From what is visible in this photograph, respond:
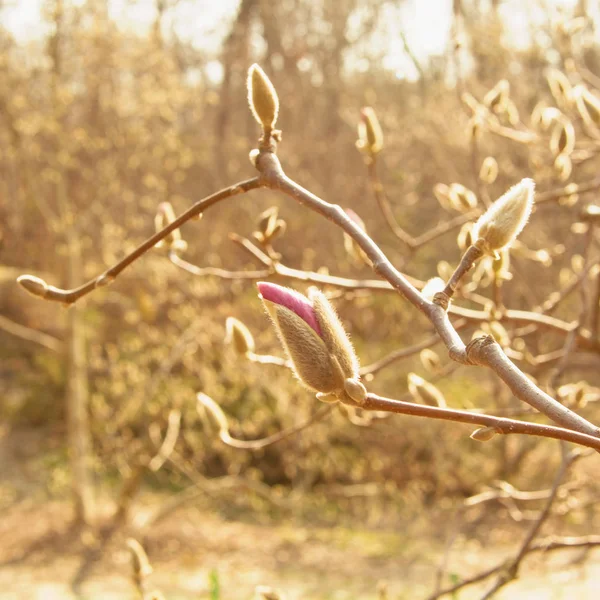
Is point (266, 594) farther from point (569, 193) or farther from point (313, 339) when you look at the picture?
point (569, 193)

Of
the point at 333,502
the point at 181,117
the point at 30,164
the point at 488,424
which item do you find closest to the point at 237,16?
the point at 181,117

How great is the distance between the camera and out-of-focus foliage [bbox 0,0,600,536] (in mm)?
4781

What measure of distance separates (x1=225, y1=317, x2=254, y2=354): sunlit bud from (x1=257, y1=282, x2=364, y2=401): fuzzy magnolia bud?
0.58 meters

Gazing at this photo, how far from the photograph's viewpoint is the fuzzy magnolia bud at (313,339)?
54 cm

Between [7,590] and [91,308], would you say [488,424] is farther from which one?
[91,308]

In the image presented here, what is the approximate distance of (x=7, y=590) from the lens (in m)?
4.14

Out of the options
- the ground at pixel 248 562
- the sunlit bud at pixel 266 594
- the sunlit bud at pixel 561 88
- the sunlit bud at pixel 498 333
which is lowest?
the ground at pixel 248 562

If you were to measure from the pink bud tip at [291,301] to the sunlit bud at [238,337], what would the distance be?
58cm

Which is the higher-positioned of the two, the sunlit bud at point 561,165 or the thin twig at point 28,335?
the thin twig at point 28,335

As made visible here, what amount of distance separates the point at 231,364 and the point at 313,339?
4.28 metres

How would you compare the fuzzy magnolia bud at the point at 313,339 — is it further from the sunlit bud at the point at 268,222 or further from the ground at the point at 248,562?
the ground at the point at 248,562

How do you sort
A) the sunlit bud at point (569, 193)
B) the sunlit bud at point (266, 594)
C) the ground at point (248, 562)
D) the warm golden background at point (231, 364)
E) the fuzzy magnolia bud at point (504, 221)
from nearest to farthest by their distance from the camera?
the fuzzy magnolia bud at point (504, 221) < the sunlit bud at point (266, 594) < the sunlit bud at point (569, 193) < the ground at point (248, 562) < the warm golden background at point (231, 364)

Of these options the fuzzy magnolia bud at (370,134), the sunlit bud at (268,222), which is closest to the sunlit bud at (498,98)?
the fuzzy magnolia bud at (370,134)

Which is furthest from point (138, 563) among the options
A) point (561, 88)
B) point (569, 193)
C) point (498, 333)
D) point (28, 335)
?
point (28, 335)
